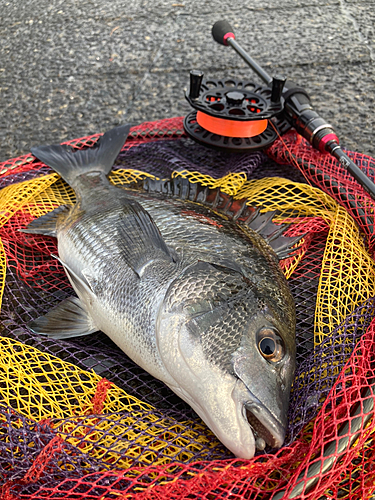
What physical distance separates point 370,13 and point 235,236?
196 inches

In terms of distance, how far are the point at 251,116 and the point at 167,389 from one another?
165cm

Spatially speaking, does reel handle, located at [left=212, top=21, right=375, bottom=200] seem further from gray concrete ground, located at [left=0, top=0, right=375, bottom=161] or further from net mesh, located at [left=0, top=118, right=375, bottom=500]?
gray concrete ground, located at [left=0, top=0, right=375, bottom=161]

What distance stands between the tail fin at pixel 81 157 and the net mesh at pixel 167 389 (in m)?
0.11

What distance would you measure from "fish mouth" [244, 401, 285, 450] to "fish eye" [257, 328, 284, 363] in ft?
0.62

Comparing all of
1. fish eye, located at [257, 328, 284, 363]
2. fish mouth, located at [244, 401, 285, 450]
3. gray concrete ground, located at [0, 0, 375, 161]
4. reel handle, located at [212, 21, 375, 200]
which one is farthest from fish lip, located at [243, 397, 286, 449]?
gray concrete ground, located at [0, 0, 375, 161]

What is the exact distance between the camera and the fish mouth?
1506mm

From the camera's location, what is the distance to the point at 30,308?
2.39m

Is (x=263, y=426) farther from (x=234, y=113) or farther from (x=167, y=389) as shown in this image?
(x=234, y=113)

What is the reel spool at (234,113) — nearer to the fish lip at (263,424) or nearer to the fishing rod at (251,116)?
the fishing rod at (251,116)

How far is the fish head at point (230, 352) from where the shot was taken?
153 centimetres

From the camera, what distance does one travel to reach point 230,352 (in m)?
1.61

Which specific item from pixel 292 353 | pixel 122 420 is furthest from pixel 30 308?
pixel 292 353

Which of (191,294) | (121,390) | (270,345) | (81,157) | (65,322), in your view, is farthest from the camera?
(81,157)

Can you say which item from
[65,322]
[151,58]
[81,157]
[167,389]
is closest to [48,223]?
[81,157]
